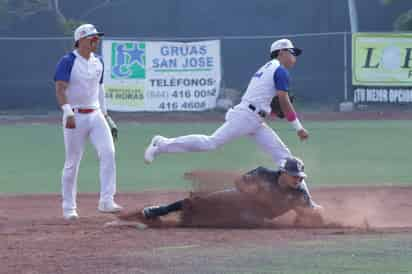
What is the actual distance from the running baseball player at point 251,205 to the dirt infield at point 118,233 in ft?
0.67

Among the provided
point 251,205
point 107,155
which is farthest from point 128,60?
point 251,205

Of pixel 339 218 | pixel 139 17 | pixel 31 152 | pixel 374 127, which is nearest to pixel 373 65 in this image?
pixel 374 127

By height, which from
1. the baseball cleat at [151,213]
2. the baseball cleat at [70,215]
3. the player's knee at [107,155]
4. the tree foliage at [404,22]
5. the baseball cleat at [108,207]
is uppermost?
the player's knee at [107,155]

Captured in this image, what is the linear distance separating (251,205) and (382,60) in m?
19.0

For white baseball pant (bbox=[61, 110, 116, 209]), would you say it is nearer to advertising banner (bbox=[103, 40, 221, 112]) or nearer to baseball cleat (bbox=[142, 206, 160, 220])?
baseball cleat (bbox=[142, 206, 160, 220])

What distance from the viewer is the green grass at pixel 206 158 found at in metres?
16.5

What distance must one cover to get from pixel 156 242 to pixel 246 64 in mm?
23403

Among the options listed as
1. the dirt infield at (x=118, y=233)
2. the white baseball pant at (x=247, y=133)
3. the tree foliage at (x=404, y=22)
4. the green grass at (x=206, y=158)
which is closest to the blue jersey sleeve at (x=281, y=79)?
Answer: the white baseball pant at (x=247, y=133)

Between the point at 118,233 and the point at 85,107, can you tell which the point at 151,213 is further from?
the point at 85,107

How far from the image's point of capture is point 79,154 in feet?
40.0

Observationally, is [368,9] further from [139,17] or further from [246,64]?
[139,17]

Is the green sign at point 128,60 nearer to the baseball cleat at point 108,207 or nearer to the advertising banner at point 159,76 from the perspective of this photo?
the advertising banner at point 159,76

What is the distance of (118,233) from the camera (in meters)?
10.8

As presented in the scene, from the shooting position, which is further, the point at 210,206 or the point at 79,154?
the point at 79,154
